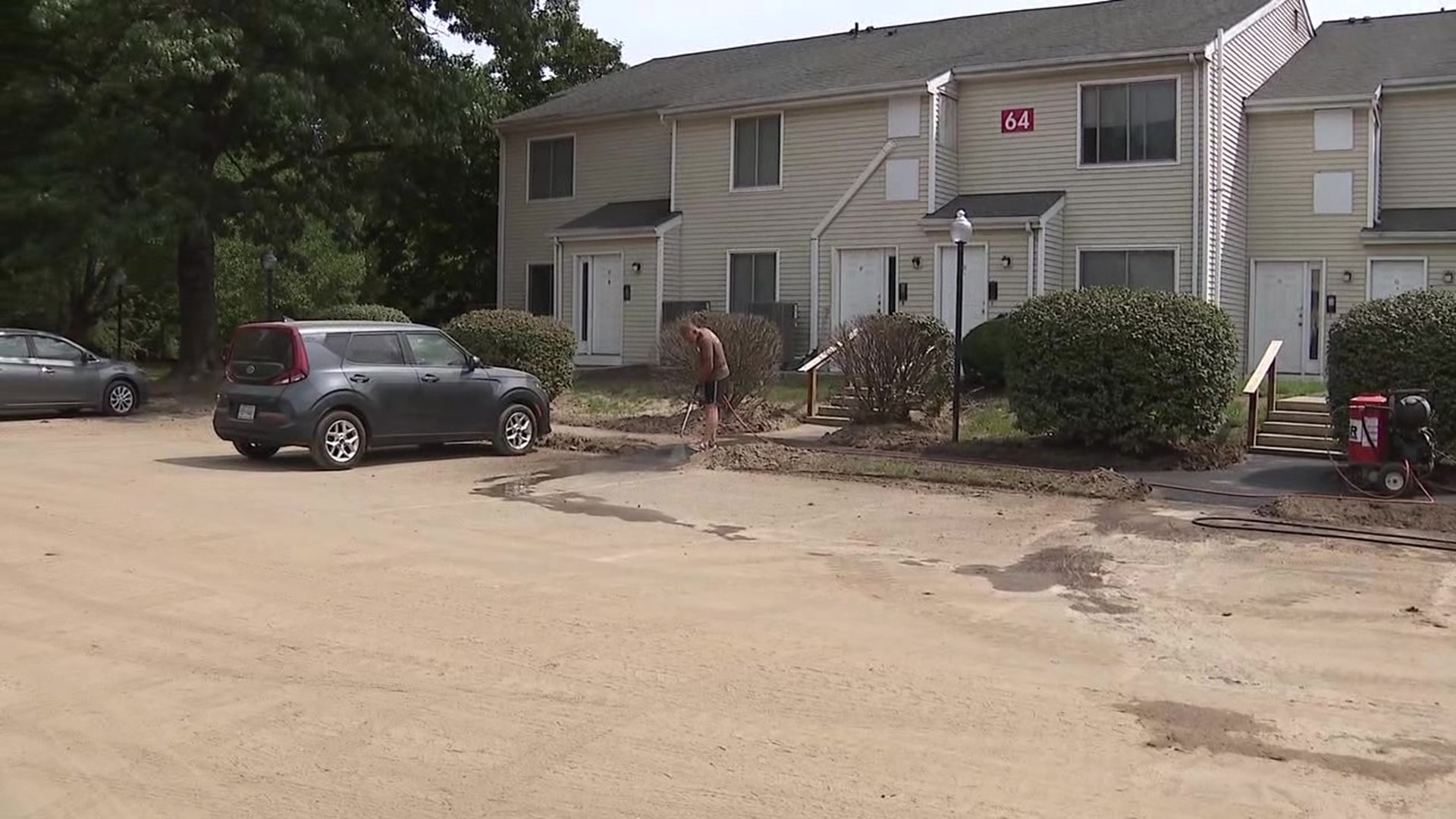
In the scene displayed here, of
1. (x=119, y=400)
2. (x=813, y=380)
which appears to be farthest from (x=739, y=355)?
(x=119, y=400)

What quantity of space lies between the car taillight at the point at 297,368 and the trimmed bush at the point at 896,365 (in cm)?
712

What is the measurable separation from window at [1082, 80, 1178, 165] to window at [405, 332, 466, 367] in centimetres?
1236

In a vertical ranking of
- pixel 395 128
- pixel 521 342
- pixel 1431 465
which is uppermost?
pixel 395 128

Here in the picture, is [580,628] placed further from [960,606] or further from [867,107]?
[867,107]

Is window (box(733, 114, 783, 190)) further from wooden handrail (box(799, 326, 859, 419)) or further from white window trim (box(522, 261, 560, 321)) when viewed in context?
wooden handrail (box(799, 326, 859, 419))

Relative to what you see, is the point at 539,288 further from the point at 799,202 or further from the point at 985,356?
the point at 985,356

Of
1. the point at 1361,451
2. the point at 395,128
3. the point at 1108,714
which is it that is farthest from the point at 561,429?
the point at 1108,714

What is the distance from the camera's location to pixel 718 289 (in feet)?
84.4

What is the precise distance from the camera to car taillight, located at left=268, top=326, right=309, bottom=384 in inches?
537

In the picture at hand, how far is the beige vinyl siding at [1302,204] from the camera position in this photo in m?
21.8

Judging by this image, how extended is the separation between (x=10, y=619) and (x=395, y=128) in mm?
17416

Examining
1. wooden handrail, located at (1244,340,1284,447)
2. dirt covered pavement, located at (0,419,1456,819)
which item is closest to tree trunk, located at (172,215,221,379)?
dirt covered pavement, located at (0,419,1456,819)

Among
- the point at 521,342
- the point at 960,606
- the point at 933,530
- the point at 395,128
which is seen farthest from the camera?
the point at 395,128

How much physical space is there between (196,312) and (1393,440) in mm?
21258
